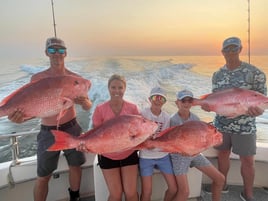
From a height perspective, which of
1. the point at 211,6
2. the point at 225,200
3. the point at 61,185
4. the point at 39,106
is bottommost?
the point at 225,200

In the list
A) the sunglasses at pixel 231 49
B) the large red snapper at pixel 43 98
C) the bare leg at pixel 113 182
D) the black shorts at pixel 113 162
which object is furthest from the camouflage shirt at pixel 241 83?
the large red snapper at pixel 43 98

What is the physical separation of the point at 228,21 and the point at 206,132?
5.03m

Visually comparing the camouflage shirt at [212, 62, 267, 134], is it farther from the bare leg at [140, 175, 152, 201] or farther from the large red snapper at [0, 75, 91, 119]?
the large red snapper at [0, 75, 91, 119]

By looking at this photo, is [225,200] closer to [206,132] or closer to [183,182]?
[183,182]

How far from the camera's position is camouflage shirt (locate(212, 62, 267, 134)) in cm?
248

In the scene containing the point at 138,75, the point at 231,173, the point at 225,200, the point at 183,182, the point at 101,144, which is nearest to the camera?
the point at 101,144

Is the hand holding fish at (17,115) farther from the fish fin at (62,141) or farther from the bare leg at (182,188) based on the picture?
the bare leg at (182,188)

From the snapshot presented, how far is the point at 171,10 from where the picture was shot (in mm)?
7559

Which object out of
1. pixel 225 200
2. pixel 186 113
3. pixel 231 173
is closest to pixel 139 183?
pixel 186 113

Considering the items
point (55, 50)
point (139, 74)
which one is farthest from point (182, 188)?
point (139, 74)

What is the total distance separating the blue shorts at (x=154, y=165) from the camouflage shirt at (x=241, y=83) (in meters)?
0.72

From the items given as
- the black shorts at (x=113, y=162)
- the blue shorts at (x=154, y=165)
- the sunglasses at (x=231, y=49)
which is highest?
the sunglasses at (x=231, y=49)

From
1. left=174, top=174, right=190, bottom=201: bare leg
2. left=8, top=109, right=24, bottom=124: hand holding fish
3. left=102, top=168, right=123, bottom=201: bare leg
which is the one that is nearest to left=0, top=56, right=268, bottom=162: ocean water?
left=102, top=168, right=123, bottom=201: bare leg

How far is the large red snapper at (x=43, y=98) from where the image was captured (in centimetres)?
170
